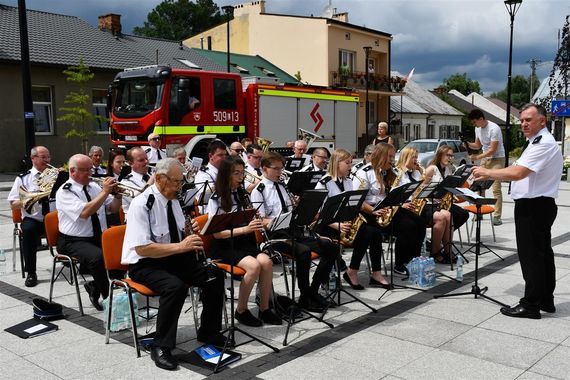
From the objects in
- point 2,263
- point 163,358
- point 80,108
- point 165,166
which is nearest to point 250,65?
point 80,108

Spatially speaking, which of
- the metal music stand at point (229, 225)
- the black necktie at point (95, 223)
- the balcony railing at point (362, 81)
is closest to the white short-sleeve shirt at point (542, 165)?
the metal music stand at point (229, 225)

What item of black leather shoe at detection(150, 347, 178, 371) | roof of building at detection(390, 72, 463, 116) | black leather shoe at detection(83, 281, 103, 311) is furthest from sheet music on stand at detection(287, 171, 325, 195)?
roof of building at detection(390, 72, 463, 116)

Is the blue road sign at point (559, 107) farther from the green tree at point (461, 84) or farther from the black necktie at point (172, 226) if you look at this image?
the green tree at point (461, 84)

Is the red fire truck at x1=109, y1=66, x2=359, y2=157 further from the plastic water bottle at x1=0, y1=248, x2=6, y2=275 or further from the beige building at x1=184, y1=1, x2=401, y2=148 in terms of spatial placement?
the beige building at x1=184, y1=1, x2=401, y2=148

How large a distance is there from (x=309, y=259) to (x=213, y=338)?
1277 millimetres

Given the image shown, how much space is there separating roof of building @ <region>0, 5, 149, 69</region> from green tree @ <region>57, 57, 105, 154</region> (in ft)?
3.07

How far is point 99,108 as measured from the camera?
2378 centimetres

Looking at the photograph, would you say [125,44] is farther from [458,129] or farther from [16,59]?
[458,129]

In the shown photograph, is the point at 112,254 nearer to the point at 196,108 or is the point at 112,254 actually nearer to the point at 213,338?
the point at 213,338

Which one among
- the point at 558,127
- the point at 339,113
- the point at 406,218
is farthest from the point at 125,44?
the point at 406,218

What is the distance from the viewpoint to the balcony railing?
117 feet

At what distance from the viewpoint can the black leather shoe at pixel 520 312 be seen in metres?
5.31

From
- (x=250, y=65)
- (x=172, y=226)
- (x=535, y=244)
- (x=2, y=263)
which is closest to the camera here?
(x=172, y=226)

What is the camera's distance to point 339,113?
19.2 m
